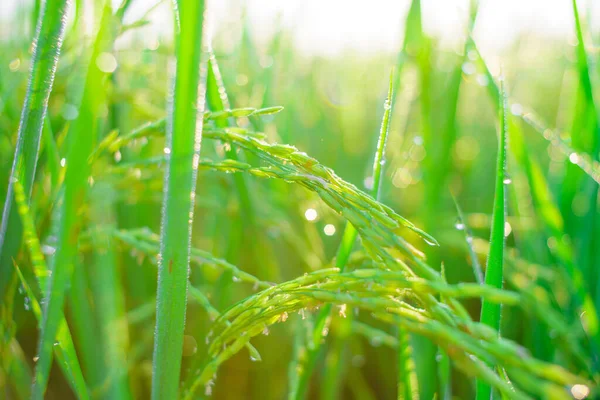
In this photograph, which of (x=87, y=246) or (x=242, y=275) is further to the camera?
(x=87, y=246)

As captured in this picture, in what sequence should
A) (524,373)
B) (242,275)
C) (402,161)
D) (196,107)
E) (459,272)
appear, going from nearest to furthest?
(524,373) → (196,107) → (242,275) → (402,161) → (459,272)

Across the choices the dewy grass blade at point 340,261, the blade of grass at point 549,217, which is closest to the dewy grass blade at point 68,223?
the dewy grass blade at point 340,261

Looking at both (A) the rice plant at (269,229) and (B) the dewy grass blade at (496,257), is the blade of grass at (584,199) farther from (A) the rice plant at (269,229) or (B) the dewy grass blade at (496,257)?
(B) the dewy grass blade at (496,257)

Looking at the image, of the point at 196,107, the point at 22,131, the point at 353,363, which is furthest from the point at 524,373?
the point at 353,363

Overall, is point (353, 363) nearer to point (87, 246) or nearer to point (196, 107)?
point (87, 246)

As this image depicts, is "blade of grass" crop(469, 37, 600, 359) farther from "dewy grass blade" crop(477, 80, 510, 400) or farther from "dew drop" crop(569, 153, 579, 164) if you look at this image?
"dewy grass blade" crop(477, 80, 510, 400)

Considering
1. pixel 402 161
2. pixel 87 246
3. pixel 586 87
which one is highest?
pixel 586 87

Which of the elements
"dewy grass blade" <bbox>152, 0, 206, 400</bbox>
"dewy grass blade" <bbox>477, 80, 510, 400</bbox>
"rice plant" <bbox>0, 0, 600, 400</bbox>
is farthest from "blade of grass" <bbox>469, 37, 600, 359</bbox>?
"dewy grass blade" <bbox>152, 0, 206, 400</bbox>

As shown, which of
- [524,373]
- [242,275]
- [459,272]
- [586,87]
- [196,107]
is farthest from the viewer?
[459,272]
